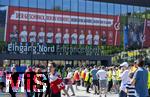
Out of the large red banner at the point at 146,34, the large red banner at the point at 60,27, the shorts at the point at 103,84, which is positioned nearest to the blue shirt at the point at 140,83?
the shorts at the point at 103,84

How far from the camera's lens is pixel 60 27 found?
184 feet

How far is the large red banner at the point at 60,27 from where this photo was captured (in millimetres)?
52406

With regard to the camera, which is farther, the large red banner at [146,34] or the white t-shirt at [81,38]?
the large red banner at [146,34]

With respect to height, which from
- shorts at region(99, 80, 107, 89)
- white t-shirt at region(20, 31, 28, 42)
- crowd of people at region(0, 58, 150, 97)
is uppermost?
white t-shirt at region(20, 31, 28, 42)

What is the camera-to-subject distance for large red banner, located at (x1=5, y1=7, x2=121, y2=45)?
5241 cm

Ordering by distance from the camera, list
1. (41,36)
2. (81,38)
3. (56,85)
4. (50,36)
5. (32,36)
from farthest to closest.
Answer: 1. (81,38)
2. (50,36)
3. (41,36)
4. (32,36)
5. (56,85)

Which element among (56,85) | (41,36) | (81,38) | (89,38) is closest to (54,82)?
(56,85)

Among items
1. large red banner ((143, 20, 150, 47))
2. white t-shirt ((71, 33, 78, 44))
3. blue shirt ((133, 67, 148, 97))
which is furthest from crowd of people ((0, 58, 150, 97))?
large red banner ((143, 20, 150, 47))

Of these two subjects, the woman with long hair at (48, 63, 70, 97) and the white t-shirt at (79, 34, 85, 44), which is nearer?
the woman with long hair at (48, 63, 70, 97)

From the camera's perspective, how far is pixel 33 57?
166 feet

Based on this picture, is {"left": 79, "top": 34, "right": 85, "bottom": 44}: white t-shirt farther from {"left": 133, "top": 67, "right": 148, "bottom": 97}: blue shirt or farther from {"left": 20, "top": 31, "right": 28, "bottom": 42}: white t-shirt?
{"left": 133, "top": 67, "right": 148, "bottom": 97}: blue shirt

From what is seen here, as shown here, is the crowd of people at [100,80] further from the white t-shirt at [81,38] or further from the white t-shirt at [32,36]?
the white t-shirt at [81,38]

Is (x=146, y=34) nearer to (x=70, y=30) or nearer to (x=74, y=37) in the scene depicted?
(x=74, y=37)

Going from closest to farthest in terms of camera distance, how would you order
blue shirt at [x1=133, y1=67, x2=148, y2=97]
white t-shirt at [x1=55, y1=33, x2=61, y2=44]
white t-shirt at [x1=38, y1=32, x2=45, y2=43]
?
1. blue shirt at [x1=133, y1=67, x2=148, y2=97]
2. white t-shirt at [x1=38, y1=32, x2=45, y2=43]
3. white t-shirt at [x1=55, y1=33, x2=61, y2=44]
